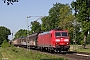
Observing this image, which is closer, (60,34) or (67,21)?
(60,34)

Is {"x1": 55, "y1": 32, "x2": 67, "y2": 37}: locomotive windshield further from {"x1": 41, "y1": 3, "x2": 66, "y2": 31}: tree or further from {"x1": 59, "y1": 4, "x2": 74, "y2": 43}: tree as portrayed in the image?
{"x1": 41, "y1": 3, "x2": 66, "y2": 31}: tree

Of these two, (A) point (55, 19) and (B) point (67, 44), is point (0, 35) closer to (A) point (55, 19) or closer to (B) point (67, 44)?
(A) point (55, 19)

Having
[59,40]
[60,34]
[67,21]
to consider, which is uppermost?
[67,21]

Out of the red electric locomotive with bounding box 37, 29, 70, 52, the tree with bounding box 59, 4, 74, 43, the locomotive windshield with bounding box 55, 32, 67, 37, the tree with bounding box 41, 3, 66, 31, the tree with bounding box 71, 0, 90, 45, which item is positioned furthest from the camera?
the tree with bounding box 41, 3, 66, 31

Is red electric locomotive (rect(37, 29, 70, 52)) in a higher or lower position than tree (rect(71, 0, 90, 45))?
lower

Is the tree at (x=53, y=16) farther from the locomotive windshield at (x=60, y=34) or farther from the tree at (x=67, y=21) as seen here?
the locomotive windshield at (x=60, y=34)

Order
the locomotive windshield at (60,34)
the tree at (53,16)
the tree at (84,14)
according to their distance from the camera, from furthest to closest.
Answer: the tree at (53,16)
the tree at (84,14)
the locomotive windshield at (60,34)

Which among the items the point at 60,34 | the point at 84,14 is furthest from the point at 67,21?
the point at 60,34

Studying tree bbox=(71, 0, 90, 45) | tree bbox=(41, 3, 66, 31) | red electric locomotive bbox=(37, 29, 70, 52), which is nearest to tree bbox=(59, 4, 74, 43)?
tree bbox=(41, 3, 66, 31)

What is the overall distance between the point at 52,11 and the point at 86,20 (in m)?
79.6

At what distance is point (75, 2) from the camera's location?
62469mm

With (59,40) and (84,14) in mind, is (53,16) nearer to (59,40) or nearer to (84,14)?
(84,14)

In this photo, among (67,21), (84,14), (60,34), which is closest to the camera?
(60,34)

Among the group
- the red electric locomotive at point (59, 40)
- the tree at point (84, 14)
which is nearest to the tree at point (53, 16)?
the tree at point (84, 14)
